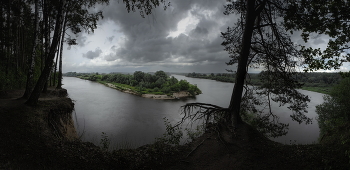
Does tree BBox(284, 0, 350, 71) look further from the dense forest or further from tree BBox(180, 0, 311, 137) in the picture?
the dense forest

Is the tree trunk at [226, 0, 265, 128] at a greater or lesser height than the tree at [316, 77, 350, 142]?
greater

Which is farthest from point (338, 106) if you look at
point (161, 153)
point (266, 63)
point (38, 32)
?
point (38, 32)

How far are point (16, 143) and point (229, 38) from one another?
6512 millimetres

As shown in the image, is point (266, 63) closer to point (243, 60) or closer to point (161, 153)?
point (243, 60)

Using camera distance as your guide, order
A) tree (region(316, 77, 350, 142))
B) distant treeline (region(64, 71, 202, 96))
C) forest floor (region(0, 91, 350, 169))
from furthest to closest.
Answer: distant treeline (region(64, 71, 202, 96))
tree (region(316, 77, 350, 142))
forest floor (region(0, 91, 350, 169))

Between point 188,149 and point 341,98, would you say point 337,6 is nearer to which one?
point 188,149

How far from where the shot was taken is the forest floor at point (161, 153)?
3105 millimetres

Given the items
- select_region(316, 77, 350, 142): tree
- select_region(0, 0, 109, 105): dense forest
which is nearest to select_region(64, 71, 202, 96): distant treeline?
select_region(316, 77, 350, 142): tree

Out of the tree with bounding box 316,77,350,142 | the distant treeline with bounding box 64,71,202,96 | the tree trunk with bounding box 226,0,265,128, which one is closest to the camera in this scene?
the tree trunk with bounding box 226,0,265,128

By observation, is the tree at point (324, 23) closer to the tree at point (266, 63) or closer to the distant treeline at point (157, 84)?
the tree at point (266, 63)

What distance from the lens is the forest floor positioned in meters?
3.11

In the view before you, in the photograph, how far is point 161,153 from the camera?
4363mm

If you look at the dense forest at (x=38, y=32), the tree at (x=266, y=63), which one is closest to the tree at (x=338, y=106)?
the tree at (x=266, y=63)

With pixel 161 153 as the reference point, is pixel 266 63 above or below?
above
